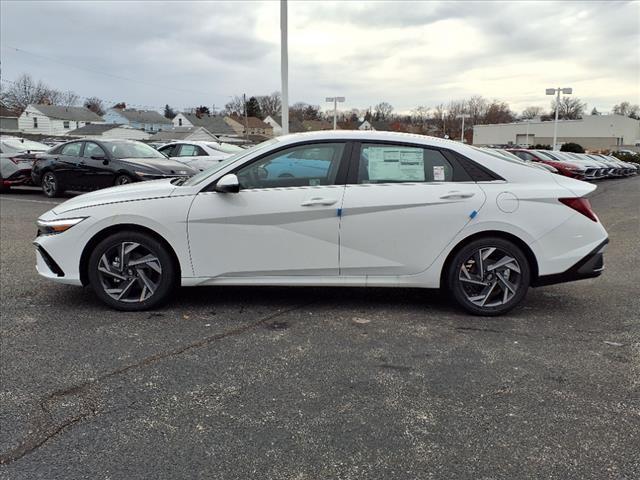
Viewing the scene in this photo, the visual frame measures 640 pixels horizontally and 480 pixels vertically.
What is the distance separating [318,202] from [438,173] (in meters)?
1.08

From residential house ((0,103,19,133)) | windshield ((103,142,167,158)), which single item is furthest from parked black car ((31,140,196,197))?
residential house ((0,103,19,133))

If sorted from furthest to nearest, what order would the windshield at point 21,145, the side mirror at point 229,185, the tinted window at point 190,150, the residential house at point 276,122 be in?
1. the residential house at point 276,122
2. the windshield at point 21,145
3. the tinted window at point 190,150
4. the side mirror at point 229,185

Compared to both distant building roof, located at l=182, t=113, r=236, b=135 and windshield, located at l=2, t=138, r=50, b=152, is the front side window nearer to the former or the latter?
windshield, located at l=2, t=138, r=50, b=152

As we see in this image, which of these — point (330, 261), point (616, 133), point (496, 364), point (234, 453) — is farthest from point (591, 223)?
point (616, 133)

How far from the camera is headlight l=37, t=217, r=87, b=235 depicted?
4457 millimetres

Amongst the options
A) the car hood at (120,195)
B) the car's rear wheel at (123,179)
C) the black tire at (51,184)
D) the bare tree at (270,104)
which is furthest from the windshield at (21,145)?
the bare tree at (270,104)

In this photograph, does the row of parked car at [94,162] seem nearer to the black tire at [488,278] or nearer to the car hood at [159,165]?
the car hood at [159,165]

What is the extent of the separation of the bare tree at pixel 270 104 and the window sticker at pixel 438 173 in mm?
118394

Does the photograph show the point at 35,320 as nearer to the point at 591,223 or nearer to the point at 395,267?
the point at 395,267

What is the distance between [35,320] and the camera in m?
4.38

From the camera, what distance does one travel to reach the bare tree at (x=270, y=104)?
120 m

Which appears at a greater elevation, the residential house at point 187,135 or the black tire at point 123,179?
the residential house at point 187,135

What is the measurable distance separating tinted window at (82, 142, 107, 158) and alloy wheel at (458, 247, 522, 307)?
10090 millimetres

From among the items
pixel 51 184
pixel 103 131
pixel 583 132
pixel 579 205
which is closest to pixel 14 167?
pixel 51 184
